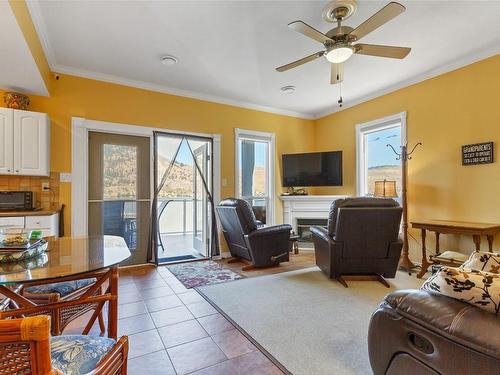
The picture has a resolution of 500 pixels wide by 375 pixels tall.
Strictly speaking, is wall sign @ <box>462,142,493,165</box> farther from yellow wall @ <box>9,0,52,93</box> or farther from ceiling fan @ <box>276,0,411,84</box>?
yellow wall @ <box>9,0,52,93</box>

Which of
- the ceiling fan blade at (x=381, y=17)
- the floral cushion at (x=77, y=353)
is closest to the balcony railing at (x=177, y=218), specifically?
the ceiling fan blade at (x=381, y=17)

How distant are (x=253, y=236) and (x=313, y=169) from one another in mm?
2222

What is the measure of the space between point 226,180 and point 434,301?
12.7ft

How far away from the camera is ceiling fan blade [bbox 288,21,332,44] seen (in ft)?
6.81

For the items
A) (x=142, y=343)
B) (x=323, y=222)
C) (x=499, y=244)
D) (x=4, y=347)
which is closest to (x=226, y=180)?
(x=323, y=222)

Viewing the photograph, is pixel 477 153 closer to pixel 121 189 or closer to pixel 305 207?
pixel 305 207

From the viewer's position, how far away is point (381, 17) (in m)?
2.01

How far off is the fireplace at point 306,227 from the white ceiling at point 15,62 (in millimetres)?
4480

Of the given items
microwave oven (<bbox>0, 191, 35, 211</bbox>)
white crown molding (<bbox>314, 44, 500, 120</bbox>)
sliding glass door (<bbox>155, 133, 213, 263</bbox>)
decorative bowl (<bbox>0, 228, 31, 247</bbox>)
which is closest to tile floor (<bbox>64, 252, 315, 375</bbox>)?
decorative bowl (<bbox>0, 228, 31, 247</bbox>)

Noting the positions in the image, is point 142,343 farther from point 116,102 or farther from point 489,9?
point 489,9

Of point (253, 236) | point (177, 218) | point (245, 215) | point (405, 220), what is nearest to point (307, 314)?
point (253, 236)

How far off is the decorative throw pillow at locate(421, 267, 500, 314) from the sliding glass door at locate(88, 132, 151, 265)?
12.5 feet

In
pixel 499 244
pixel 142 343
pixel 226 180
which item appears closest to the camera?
pixel 142 343

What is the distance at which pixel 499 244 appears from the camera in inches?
122
